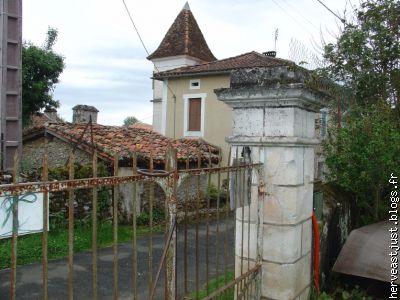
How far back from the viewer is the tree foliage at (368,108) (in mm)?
5469

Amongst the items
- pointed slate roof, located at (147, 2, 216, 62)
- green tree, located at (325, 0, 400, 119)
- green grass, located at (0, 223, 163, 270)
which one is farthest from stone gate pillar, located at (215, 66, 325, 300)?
pointed slate roof, located at (147, 2, 216, 62)

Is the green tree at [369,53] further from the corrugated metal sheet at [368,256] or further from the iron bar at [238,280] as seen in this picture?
the iron bar at [238,280]

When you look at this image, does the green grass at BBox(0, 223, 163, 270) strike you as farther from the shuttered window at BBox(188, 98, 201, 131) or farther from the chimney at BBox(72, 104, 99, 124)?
the chimney at BBox(72, 104, 99, 124)

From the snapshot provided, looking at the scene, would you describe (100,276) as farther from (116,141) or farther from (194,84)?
(194,84)

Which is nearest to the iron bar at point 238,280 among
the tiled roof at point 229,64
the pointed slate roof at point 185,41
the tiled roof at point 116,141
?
the tiled roof at point 116,141

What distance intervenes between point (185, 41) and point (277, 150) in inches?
681

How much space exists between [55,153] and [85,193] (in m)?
2.96

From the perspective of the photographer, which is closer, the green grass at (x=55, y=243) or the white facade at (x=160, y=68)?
the green grass at (x=55, y=243)

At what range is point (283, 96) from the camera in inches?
113

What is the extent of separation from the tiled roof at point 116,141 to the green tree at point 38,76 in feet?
10.1

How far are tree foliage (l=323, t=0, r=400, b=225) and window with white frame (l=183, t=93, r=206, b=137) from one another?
21.6 feet

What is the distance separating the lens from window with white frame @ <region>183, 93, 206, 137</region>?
1636 cm

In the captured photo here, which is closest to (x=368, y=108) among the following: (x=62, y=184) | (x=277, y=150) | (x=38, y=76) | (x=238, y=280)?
(x=277, y=150)

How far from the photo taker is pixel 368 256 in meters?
3.76
